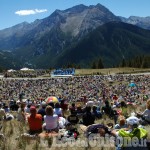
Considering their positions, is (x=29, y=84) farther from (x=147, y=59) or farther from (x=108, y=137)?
(x=108, y=137)

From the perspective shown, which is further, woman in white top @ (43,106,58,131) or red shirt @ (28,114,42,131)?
red shirt @ (28,114,42,131)

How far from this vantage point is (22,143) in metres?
8.72

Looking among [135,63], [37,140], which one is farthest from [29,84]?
[37,140]

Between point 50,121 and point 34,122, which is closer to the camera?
point 50,121

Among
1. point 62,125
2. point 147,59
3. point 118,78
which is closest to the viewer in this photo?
point 62,125

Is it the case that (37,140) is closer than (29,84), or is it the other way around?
(37,140)

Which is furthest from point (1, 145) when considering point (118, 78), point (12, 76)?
point (12, 76)

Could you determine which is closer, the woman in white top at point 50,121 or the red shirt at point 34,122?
the woman in white top at point 50,121

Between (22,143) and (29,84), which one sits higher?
(22,143)

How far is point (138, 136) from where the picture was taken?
26.1 feet

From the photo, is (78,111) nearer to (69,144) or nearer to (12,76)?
(69,144)

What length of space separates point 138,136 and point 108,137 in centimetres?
142

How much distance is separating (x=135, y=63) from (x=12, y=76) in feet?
149

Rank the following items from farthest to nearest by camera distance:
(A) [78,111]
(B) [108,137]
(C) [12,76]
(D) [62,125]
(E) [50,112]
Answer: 1. (C) [12,76]
2. (A) [78,111]
3. (D) [62,125]
4. (E) [50,112]
5. (B) [108,137]
